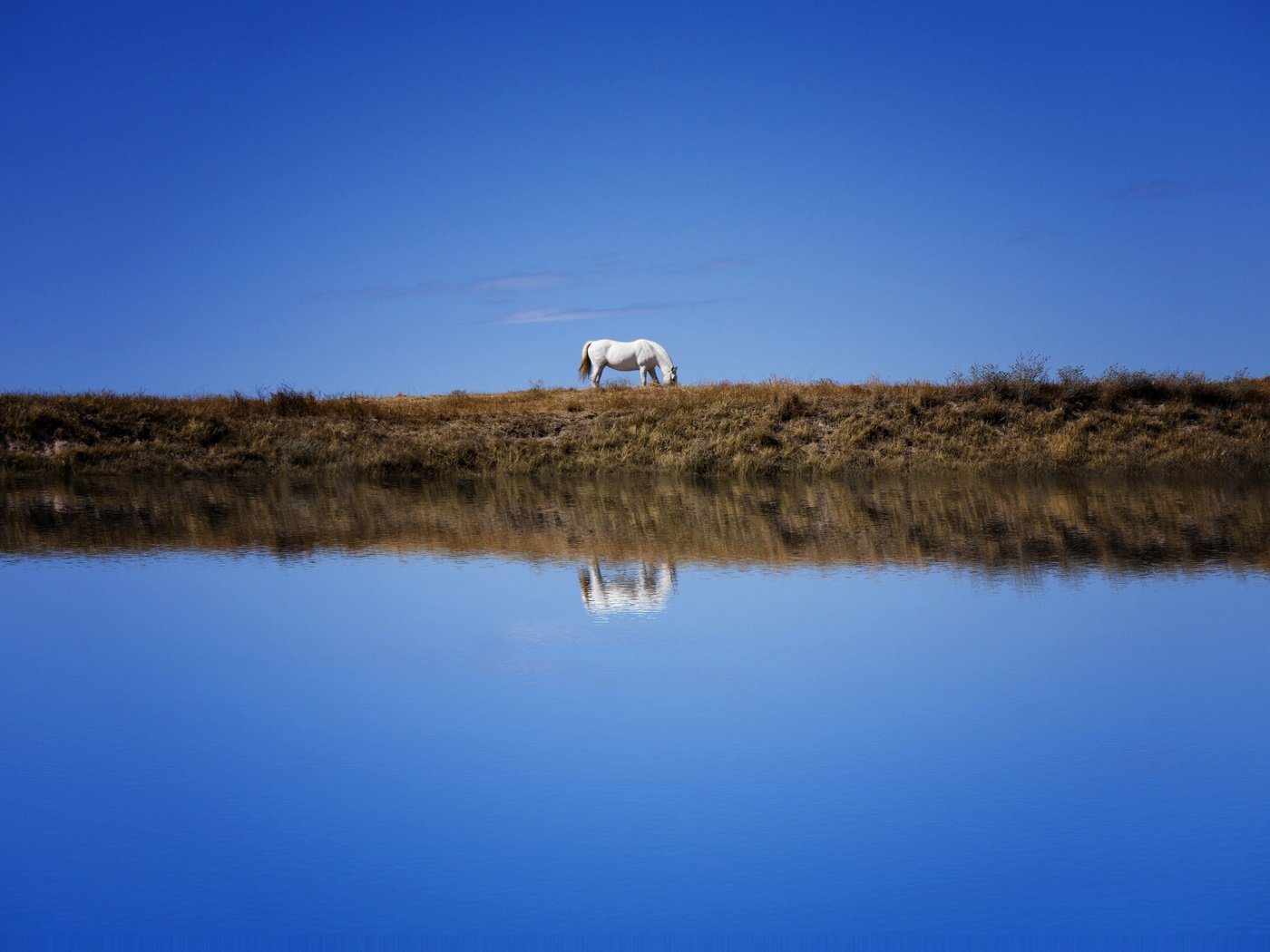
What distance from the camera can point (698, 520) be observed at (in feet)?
49.4

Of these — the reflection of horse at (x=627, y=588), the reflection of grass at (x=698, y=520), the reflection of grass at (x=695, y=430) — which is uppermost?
the reflection of grass at (x=695, y=430)

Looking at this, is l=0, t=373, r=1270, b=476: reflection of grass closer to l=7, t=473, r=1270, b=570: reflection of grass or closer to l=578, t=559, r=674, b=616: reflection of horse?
Answer: l=7, t=473, r=1270, b=570: reflection of grass

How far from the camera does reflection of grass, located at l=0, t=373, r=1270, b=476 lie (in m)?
24.7

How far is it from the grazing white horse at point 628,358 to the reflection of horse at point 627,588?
19.4m

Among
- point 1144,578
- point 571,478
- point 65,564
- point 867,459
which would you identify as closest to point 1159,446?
point 867,459

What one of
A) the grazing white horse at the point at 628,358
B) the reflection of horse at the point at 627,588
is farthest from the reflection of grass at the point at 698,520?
the grazing white horse at the point at 628,358

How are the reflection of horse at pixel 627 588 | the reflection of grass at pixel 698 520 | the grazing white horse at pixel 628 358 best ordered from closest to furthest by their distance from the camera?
the reflection of horse at pixel 627 588 < the reflection of grass at pixel 698 520 < the grazing white horse at pixel 628 358

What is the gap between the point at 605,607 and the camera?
28.9 feet

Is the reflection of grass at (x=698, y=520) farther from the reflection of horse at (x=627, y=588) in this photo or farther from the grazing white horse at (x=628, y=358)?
the grazing white horse at (x=628, y=358)

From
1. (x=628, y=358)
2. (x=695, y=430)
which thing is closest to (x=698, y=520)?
(x=695, y=430)

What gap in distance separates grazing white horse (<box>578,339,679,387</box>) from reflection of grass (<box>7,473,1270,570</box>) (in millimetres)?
8911

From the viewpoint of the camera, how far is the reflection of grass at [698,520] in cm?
1174

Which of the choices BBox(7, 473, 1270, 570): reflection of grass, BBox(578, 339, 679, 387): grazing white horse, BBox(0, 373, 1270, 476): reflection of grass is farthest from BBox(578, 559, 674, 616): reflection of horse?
BBox(578, 339, 679, 387): grazing white horse

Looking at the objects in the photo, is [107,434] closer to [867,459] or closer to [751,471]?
[751,471]
